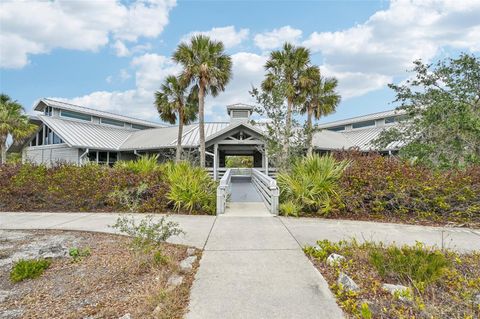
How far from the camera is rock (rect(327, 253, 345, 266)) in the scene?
3.90 m

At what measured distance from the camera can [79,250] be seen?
461 centimetres

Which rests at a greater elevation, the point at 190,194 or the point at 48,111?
the point at 48,111

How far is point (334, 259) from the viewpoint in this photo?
13.0 feet

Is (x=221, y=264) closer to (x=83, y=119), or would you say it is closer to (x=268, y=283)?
(x=268, y=283)

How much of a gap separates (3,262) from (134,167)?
622 centimetres

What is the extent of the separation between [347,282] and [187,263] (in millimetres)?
2231

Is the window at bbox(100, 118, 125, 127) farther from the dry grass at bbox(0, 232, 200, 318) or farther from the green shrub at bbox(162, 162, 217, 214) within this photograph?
the dry grass at bbox(0, 232, 200, 318)

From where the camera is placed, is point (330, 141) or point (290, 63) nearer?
point (290, 63)

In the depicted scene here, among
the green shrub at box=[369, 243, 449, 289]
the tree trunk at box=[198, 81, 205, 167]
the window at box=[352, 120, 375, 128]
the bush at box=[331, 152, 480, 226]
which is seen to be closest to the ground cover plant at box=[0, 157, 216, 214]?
the bush at box=[331, 152, 480, 226]

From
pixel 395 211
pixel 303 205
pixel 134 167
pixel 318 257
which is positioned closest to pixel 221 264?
pixel 318 257

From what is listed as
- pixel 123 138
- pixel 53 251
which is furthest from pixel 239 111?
pixel 53 251

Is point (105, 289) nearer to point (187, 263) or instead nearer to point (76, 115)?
point (187, 263)

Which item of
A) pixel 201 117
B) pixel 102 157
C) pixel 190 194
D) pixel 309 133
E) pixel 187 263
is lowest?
pixel 187 263

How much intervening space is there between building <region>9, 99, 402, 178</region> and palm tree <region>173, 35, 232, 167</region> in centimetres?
248
